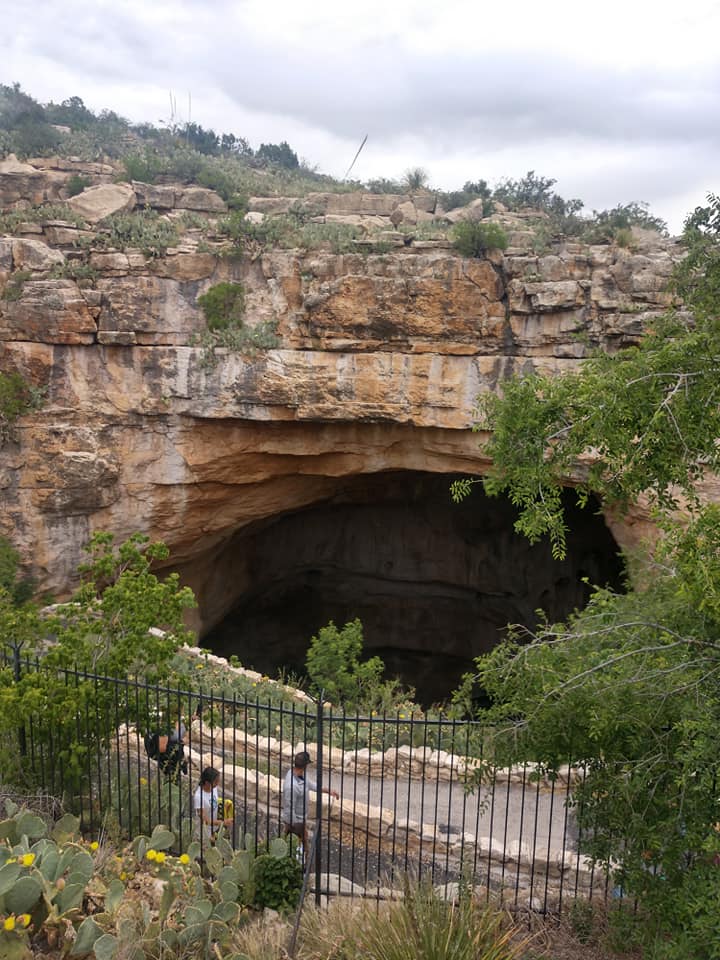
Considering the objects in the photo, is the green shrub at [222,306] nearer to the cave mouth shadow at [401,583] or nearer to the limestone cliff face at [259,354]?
the limestone cliff face at [259,354]

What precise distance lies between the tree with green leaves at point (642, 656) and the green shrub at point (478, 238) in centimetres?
837

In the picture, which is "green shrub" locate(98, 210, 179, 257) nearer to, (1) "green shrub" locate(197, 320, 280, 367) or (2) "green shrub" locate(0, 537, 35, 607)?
(1) "green shrub" locate(197, 320, 280, 367)

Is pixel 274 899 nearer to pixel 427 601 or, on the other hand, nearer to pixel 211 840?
pixel 211 840

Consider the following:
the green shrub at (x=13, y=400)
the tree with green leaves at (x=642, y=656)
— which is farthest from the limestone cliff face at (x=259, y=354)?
the tree with green leaves at (x=642, y=656)

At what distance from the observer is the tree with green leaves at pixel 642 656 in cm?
367

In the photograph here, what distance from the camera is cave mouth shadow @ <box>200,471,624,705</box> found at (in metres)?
20.6

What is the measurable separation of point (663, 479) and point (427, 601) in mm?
18783

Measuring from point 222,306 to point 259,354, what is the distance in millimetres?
1212

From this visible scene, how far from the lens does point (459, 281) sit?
41.0ft

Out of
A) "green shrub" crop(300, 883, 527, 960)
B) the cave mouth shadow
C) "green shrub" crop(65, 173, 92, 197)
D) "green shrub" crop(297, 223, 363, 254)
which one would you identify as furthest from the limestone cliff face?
"green shrub" crop(300, 883, 527, 960)

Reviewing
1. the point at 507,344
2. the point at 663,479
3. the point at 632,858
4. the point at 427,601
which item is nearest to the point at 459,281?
the point at 507,344

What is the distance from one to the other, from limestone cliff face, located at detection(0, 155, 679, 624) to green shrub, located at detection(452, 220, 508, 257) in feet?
0.92

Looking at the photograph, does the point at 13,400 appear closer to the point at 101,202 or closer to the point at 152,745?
the point at 101,202

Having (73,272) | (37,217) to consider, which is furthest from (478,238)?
(37,217)
